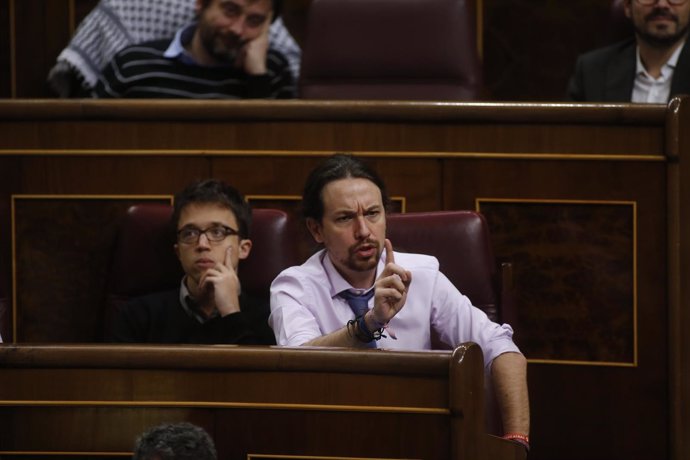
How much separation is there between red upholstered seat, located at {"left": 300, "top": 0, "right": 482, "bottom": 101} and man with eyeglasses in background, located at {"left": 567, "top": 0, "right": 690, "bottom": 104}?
162 mm

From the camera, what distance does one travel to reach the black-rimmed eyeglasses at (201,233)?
1340 mm

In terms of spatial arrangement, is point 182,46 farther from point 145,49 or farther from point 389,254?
point 389,254

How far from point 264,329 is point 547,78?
1.03 m

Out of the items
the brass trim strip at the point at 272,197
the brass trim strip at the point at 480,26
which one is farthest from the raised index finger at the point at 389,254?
the brass trim strip at the point at 480,26

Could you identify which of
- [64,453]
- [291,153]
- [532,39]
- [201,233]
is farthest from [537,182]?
[532,39]

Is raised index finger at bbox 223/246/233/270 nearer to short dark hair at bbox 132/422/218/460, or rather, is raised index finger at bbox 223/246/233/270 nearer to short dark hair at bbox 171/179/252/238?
short dark hair at bbox 171/179/252/238

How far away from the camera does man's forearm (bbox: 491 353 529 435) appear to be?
1151 mm

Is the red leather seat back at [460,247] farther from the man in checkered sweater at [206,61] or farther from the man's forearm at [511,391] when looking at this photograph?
the man in checkered sweater at [206,61]

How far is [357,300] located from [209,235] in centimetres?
21

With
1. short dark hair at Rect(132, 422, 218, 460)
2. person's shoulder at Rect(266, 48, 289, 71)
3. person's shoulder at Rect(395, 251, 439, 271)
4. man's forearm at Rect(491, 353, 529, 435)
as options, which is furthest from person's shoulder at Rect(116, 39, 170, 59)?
short dark hair at Rect(132, 422, 218, 460)

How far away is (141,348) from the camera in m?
0.96

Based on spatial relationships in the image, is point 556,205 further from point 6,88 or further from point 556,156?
point 6,88

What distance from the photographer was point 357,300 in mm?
1217

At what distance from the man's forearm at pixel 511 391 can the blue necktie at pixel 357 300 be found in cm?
13
